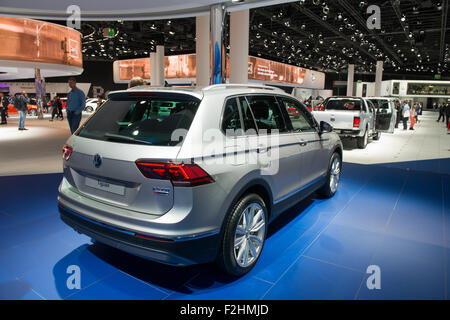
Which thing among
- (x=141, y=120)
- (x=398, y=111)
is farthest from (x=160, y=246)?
(x=398, y=111)

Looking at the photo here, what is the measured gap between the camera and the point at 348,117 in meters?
9.62

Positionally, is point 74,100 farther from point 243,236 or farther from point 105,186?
point 243,236

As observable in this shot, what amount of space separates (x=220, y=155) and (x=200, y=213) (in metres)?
0.44

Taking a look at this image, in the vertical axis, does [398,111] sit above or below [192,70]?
below

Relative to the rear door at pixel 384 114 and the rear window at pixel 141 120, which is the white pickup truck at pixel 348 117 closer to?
the rear door at pixel 384 114

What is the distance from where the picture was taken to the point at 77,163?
252 cm

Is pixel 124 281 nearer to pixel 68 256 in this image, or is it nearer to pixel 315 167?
pixel 68 256

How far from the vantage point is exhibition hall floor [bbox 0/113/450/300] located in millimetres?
2512

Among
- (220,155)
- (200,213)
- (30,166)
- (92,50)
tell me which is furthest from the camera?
(92,50)

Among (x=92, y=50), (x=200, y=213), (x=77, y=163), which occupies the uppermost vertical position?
(x=92, y=50)

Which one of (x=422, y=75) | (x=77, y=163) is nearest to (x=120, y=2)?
(x=77, y=163)

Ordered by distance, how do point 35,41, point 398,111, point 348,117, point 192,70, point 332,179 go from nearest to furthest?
point 332,179 → point 348,117 → point 35,41 → point 398,111 → point 192,70

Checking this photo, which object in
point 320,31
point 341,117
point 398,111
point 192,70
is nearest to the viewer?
point 341,117

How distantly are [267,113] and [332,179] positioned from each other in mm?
2280
